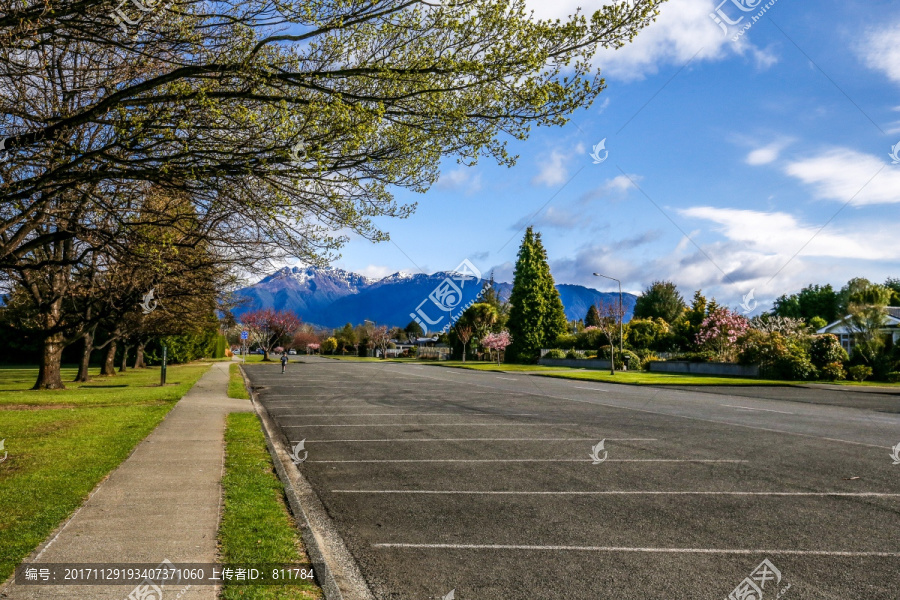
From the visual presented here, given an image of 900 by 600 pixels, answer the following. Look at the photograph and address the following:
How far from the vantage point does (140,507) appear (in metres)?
6.51

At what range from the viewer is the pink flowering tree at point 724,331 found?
40.2 metres

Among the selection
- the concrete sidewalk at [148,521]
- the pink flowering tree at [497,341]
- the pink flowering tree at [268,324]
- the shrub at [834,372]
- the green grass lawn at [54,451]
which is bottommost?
the green grass lawn at [54,451]

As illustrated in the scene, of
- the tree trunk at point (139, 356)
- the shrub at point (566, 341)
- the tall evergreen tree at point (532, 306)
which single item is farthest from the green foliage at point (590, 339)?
the tree trunk at point (139, 356)

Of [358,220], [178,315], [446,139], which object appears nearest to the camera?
[446,139]

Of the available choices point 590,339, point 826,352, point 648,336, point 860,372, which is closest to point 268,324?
point 590,339

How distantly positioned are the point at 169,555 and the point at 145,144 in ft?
16.5

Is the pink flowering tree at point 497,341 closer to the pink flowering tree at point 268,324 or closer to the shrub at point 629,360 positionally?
the shrub at point 629,360

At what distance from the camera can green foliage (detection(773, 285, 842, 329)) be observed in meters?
92.6

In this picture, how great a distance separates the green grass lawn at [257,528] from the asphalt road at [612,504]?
56cm

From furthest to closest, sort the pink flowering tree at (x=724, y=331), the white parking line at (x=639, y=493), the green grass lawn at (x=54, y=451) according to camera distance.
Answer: the pink flowering tree at (x=724, y=331) < the white parking line at (x=639, y=493) < the green grass lawn at (x=54, y=451)

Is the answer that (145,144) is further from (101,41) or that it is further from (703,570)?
(703,570)

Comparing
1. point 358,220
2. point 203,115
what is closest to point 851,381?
point 358,220

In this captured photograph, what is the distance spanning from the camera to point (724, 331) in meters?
40.6

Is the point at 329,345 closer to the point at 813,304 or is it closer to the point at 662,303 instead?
the point at 662,303
